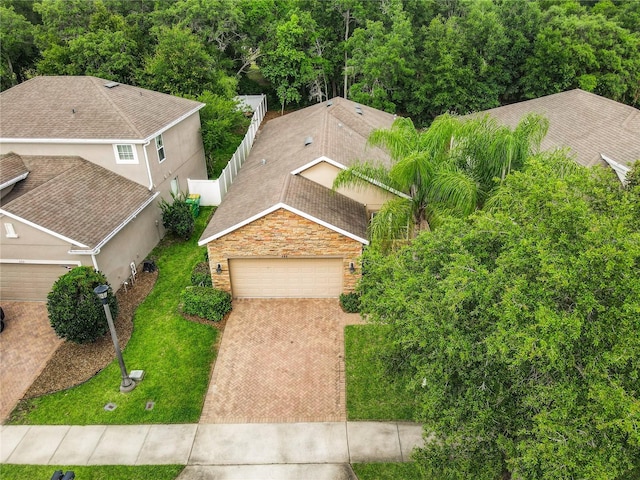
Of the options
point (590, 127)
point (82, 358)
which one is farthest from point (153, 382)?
point (590, 127)

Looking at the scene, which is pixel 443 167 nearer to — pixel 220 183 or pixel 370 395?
pixel 370 395

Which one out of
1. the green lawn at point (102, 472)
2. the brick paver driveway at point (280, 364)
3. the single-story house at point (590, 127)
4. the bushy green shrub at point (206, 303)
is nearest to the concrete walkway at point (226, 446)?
the green lawn at point (102, 472)

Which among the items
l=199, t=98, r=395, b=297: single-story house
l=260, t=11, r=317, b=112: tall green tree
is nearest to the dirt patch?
l=199, t=98, r=395, b=297: single-story house

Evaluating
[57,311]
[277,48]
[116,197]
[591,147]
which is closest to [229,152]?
[277,48]

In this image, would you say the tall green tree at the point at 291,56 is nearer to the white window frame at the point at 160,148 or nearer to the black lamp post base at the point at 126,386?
the white window frame at the point at 160,148

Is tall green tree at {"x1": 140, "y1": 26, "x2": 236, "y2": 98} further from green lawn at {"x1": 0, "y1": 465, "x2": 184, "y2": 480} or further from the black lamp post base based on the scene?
green lawn at {"x1": 0, "y1": 465, "x2": 184, "y2": 480}

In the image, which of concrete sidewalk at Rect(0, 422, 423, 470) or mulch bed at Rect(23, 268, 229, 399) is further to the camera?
mulch bed at Rect(23, 268, 229, 399)
